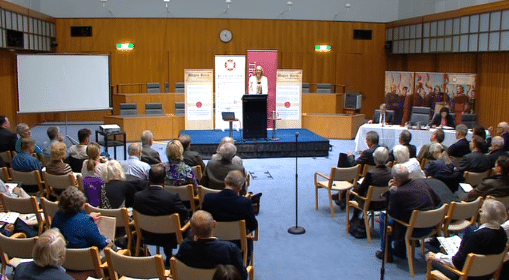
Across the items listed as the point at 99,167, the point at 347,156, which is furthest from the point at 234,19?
the point at 99,167

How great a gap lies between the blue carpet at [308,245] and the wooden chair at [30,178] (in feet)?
5.69

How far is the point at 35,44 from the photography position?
16.1 meters

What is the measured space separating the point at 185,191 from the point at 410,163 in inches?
107

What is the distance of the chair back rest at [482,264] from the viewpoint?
4.43 m

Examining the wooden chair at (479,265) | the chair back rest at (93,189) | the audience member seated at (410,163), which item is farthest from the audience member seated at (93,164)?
the wooden chair at (479,265)

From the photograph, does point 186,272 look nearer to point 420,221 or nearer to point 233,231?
point 233,231

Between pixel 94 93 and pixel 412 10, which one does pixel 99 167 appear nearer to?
pixel 94 93

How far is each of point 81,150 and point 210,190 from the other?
2.56m

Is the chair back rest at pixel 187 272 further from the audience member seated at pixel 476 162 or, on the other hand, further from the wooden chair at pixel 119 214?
the audience member seated at pixel 476 162

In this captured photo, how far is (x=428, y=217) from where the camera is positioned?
565 cm

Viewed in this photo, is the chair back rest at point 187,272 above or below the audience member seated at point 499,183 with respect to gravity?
below

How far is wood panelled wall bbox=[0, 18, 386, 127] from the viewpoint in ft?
59.9

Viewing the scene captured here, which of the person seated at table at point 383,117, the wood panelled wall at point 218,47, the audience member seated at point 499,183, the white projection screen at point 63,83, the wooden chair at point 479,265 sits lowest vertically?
the wooden chair at point 479,265

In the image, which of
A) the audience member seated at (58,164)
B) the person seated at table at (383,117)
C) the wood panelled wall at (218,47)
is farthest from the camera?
the wood panelled wall at (218,47)
